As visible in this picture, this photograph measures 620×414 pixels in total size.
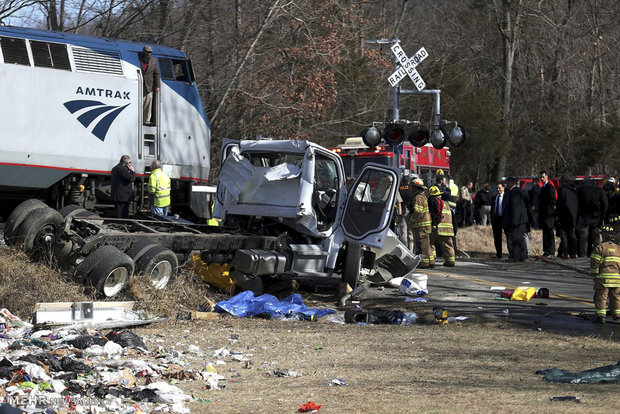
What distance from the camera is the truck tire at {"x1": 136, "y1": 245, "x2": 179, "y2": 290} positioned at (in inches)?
455

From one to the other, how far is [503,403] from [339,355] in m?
2.52

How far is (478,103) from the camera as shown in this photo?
35812mm

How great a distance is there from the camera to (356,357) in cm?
891

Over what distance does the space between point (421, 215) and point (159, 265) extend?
20.8 feet

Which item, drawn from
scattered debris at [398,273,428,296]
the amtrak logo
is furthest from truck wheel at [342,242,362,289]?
the amtrak logo

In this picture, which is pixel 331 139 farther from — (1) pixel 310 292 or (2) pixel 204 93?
(1) pixel 310 292

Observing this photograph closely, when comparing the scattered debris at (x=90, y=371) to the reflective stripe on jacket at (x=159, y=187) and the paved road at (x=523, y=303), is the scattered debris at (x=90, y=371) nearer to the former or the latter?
the paved road at (x=523, y=303)

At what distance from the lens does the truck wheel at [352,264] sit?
43.9ft

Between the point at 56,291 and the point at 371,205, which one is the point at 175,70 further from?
the point at 56,291

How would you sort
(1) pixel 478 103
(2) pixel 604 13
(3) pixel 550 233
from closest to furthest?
(3) pixel 550 233, (1) pixel 478 103, (2) pixel 604 13

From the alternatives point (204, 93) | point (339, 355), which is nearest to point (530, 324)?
point (339, 355)

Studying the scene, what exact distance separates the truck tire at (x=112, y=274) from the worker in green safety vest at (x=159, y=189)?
514cm

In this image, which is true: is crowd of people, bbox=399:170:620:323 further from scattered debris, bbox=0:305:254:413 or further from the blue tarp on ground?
Result: scattered debris, bbox=0:305:254:413

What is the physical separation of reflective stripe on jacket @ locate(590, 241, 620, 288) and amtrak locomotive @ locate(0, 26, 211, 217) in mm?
9291
